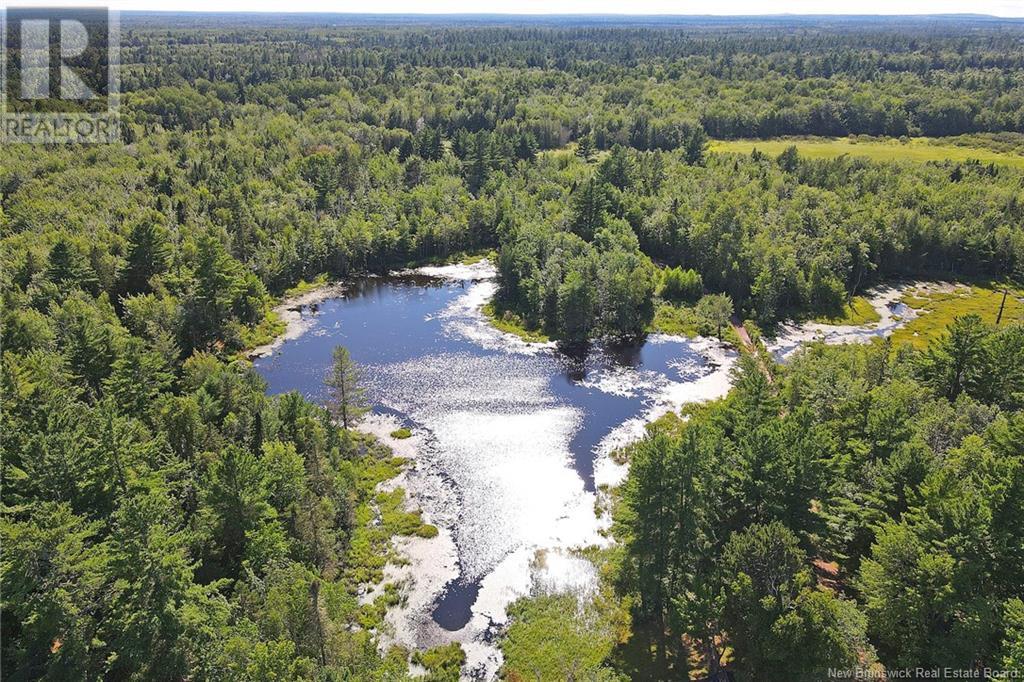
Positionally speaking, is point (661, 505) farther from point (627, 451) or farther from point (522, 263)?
point (522, 263)

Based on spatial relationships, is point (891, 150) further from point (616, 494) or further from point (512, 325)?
point (616, 494)

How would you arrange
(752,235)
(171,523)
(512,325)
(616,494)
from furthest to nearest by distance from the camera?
(752,235) < (512,325) < (616,494) < (171,523)

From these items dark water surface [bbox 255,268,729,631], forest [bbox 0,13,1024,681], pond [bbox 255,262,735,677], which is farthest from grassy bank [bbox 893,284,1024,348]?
A: dark water surface [bbox 255,268,729,631]

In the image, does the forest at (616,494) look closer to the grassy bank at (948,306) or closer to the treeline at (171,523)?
the treeline at (171,523)

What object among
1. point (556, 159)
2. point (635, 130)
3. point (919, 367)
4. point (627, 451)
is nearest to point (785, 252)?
point (919, 367)

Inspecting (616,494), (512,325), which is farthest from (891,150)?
(616,494)

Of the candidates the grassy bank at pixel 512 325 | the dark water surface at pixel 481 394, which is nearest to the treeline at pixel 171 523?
the dark water surface at pixel 481 394
